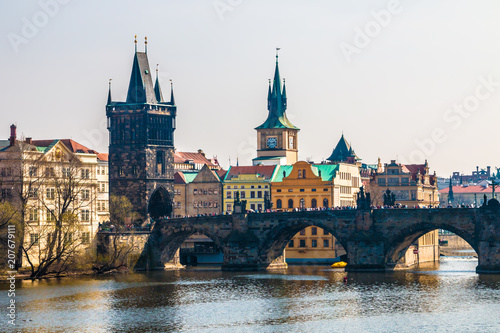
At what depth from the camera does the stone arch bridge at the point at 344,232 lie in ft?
486

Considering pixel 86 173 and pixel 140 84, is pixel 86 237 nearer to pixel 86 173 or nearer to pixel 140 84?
pixel 86 173

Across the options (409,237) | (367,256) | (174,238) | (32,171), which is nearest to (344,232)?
(367,256)

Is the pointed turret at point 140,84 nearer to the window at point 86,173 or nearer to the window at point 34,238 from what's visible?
the window at point 86,173

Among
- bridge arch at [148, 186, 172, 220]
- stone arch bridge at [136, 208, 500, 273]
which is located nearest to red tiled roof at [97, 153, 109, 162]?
bridge arch at [148, 186, 172, 220]

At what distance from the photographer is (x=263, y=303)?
11981 centimetres

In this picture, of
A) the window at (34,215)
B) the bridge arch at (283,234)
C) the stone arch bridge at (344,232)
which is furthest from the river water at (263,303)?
the window at (34,215)

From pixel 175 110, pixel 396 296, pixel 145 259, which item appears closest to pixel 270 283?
pixel 396 296

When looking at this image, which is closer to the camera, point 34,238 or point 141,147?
point 34,238

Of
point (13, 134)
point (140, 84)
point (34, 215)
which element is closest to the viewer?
point (34, 215)

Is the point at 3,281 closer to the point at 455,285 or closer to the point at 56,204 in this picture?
the point at 56,204

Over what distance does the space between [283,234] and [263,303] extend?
1669 inches

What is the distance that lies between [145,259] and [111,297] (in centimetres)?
4013

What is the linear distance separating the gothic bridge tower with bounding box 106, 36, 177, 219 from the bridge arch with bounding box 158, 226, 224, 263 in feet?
37.9

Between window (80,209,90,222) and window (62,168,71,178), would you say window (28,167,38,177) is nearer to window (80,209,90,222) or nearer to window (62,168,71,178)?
window (62,168,71,178)
